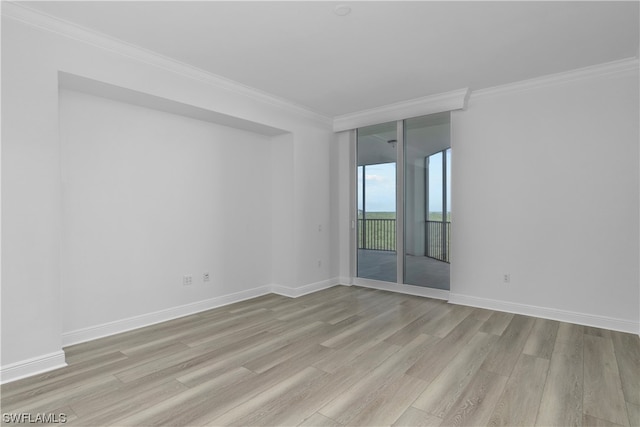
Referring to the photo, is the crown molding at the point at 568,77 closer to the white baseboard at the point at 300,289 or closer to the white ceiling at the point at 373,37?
the white ceiling at the point at 373,37

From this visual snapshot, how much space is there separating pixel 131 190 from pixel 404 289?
3.79m

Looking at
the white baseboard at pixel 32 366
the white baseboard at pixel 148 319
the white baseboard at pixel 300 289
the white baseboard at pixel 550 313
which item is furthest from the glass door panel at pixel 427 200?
the white baseboard at pixel 32 366

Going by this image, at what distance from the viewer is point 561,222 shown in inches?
152

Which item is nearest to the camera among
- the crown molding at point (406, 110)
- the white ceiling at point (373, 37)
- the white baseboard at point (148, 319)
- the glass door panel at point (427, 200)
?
the white ceiling at point (373, 37)

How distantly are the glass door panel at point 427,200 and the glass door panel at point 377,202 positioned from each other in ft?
0.74

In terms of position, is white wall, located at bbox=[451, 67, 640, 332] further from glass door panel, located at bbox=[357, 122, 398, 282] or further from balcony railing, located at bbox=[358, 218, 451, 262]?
glass door panel, located at bbox=[357, 122, 398, 282]

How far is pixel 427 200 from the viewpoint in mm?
4961

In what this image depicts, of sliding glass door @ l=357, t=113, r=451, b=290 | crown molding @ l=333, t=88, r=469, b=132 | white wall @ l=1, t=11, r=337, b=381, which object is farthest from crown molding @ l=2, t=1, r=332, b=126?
sliding glass door @ l=357, t=113, r=451, b=290

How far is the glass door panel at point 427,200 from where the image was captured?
187 inches

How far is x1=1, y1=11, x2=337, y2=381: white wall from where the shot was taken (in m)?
2.51

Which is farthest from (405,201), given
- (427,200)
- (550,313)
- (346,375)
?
(346,375)

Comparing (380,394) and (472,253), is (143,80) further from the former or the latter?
(472,253)

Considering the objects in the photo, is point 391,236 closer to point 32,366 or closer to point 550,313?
point 550,313

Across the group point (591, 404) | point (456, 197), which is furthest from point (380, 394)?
point (456, 197)
